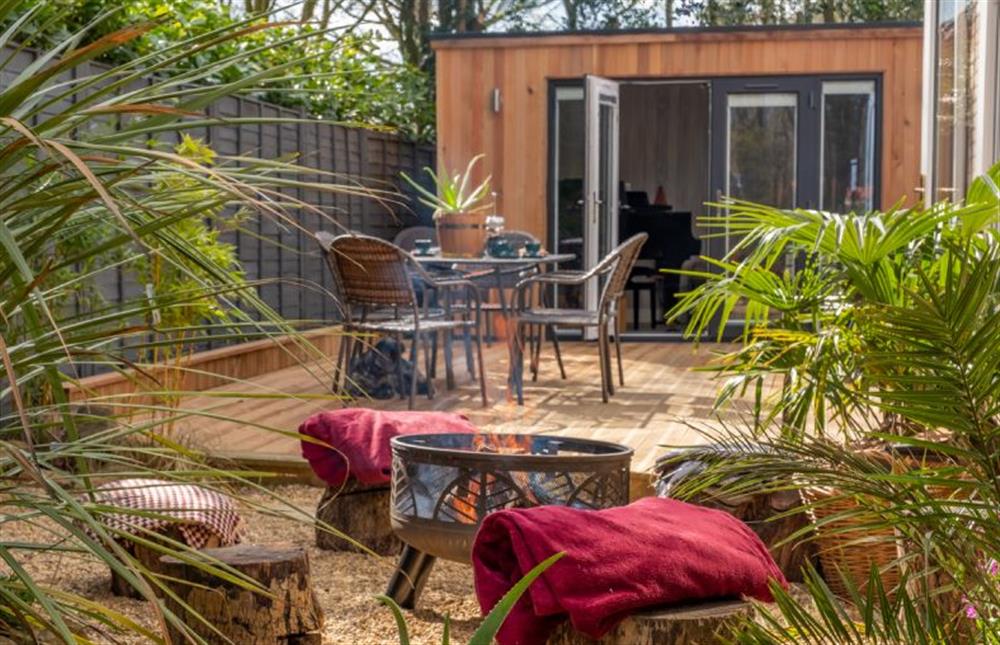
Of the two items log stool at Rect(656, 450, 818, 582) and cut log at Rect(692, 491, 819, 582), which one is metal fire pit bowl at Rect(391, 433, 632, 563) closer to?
log stool at Rect(656, 450, 818, 582)

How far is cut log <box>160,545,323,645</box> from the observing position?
3.19 m

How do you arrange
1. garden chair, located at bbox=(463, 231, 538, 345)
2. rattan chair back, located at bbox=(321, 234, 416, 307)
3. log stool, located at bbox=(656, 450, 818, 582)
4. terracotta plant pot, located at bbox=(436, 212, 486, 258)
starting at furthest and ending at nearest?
terracotta plant pot, located at bbox=(436, 212, 486, 258)
garden chair, located at bbox=(463, 231, 538, 345)
rattan chair back, located at bbox=(321, 234, 416, 307)
log stool, located at bbox=(656, 450, 818, 582)

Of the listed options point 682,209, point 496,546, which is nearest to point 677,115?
point 682,209

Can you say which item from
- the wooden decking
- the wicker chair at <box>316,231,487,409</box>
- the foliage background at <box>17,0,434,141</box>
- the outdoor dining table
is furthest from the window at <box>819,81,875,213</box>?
the wicker chair at <box>316,231,487,409</box>

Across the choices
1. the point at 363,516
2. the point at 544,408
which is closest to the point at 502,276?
the point at 544,408

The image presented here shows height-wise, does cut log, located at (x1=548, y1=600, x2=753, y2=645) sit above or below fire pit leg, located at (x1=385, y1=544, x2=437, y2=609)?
above

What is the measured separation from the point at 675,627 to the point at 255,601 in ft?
3.56

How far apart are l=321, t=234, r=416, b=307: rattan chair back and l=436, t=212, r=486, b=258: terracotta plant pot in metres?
1.44

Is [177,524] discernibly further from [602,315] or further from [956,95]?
[956,95]

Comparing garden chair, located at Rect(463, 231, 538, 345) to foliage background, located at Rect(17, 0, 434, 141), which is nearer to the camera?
foliage background, located at Rect(17, 0, 434, 141)

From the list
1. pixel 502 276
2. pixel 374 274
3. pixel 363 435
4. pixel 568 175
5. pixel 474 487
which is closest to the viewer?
pixel 474 487

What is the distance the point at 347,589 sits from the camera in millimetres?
4145

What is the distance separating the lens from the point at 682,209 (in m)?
14.6

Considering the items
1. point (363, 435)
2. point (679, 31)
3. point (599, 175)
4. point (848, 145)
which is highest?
point (679, 31)
